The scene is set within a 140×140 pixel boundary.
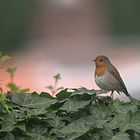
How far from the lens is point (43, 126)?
3402 millimetres

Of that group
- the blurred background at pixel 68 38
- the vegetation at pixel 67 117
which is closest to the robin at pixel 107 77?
the vegetation at pixel 67 117

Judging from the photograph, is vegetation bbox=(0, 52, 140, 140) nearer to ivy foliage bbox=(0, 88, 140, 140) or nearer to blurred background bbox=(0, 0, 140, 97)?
ivy foliage bbox=(0, 88, 140, 140)

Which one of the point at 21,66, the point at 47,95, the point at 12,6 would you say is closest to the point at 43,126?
the point at 47,95

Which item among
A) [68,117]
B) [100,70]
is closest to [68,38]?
[100,70]

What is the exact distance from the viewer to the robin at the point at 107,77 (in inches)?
232

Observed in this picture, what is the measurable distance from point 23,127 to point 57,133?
0.14m

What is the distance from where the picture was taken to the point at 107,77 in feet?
19.7

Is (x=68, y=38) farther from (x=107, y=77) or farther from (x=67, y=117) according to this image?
(x=67, y=117)

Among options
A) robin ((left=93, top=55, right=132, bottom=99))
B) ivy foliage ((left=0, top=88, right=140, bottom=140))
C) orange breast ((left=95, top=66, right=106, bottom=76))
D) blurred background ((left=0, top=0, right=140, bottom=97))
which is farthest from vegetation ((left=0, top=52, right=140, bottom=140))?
blurred background ((left=0, top=0, right=140, bottom=97))

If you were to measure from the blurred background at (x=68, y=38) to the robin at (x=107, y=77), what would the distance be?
4374 mm

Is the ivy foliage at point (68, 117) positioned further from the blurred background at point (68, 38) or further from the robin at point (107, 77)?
the blurred background at point (68, 38)

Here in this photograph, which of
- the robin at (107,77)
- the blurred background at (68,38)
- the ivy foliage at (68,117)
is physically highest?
the blurred background at (68,38)

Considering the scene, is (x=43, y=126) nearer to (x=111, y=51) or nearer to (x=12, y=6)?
(x=111, y=51)

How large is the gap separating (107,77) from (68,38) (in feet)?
45.7
